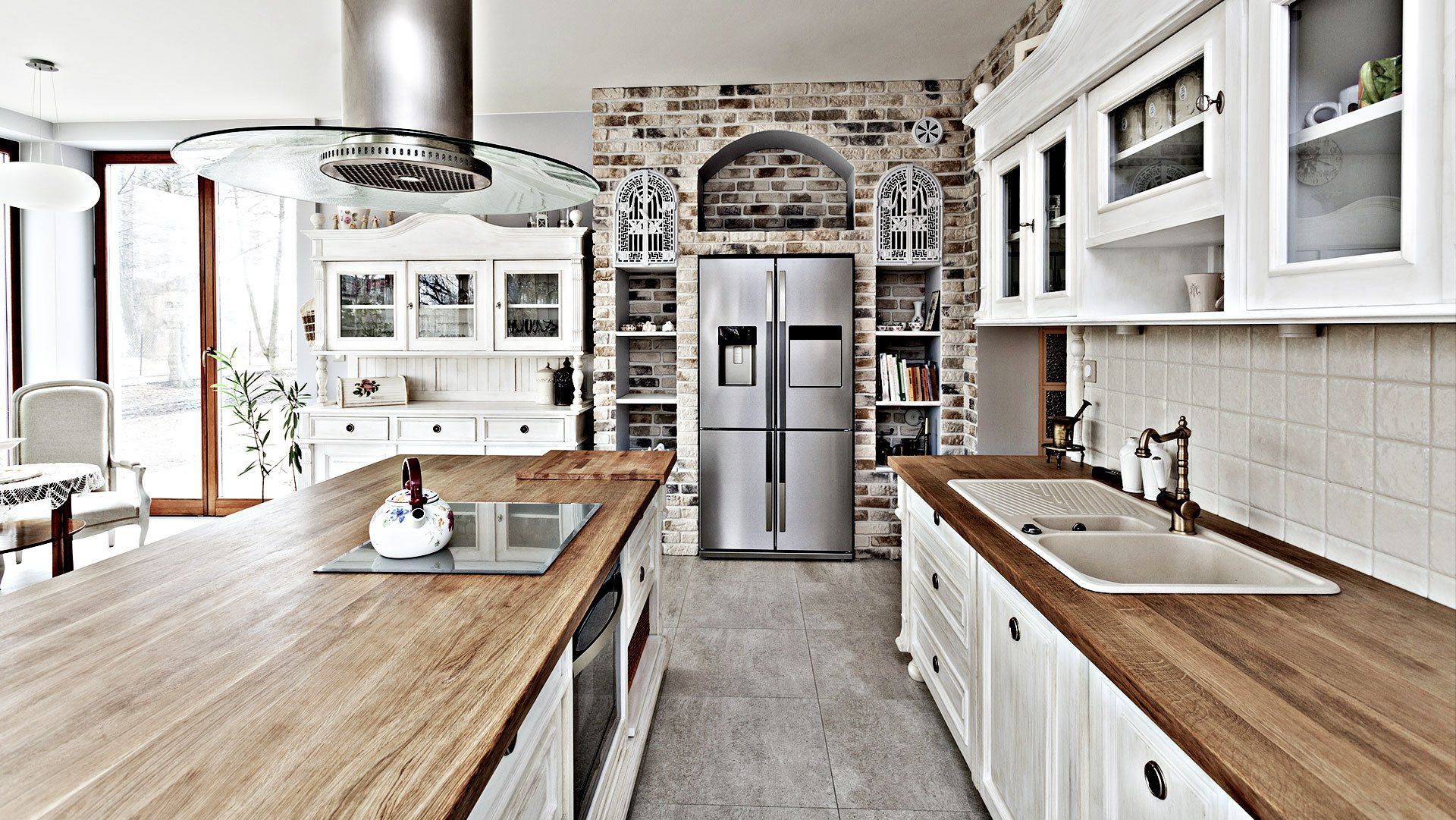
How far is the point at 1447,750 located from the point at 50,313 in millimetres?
6881

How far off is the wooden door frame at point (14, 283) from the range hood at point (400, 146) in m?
4.53

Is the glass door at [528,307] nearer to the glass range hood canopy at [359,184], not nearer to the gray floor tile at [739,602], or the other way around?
the gray floor tile at [739,602]

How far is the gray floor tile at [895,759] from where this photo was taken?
2.05m

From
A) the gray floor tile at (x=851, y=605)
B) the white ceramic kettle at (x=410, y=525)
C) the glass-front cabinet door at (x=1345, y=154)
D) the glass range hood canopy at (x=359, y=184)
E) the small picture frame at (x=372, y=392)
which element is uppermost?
the glass range hood canopy at (x=359, y=184)

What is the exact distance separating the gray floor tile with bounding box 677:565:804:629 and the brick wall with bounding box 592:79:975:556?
0.57m

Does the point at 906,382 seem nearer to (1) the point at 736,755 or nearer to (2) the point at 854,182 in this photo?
(2) the point at 854,182

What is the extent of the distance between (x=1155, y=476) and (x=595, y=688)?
1.58 metres

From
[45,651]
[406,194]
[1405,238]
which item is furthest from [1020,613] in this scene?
[406,194]

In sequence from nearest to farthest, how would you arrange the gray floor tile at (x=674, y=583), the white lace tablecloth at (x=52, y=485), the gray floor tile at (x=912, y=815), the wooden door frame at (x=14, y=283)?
the gray floor tile at (x=912, y=815) → the white lace tablecloth at (x=52, y=485) → the gray floor tile at (x=674, y=583) → the wooden door frame at (x=14, y=283)

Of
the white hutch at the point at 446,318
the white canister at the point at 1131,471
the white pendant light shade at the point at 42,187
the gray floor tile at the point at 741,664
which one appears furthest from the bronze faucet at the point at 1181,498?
the white pendant light shade at the point at 42,187

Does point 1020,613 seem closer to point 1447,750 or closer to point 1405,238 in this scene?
point 1447,750

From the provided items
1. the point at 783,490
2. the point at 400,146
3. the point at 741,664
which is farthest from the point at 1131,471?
the point at 783,490

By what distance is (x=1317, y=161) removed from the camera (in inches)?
45.6

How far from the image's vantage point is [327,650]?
3.59 feet
